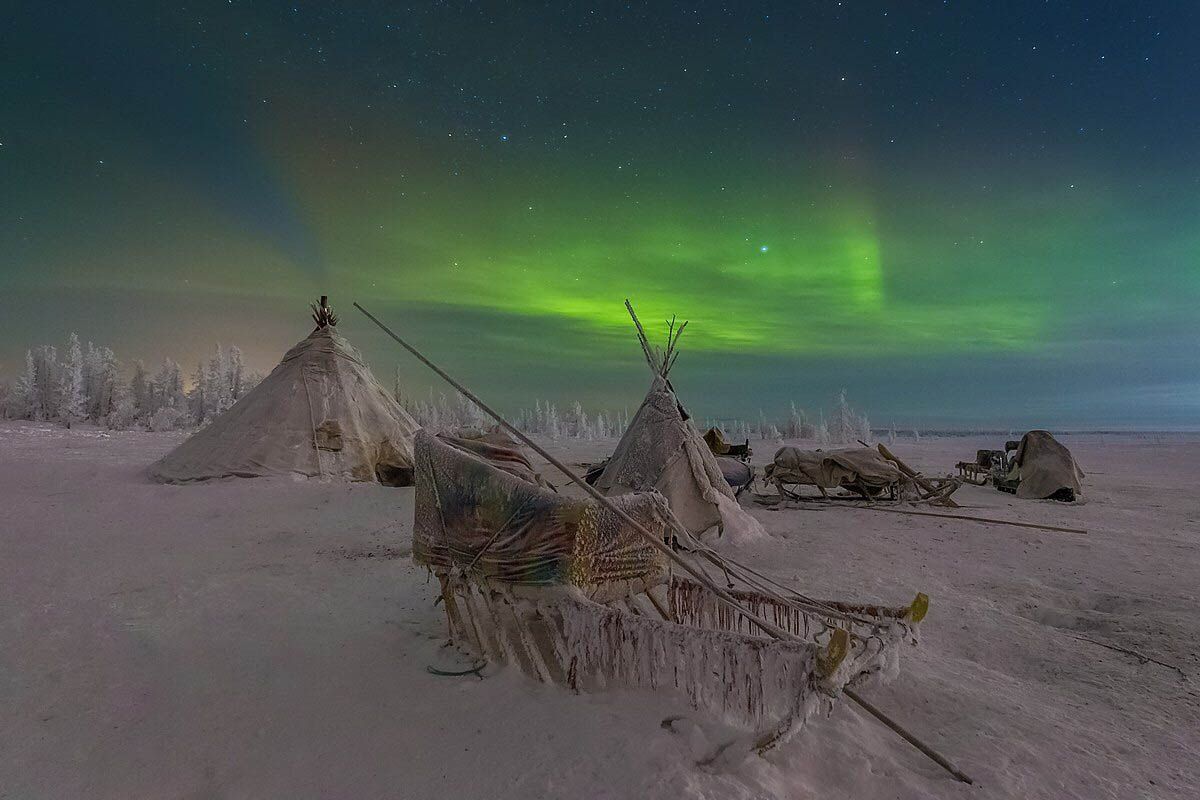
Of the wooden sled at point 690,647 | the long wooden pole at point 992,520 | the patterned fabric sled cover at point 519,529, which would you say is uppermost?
the patterned fabric sled cover at point 519,529

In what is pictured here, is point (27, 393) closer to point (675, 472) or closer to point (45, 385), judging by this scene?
point (45, 385)

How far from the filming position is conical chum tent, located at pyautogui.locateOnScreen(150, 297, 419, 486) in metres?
12.9

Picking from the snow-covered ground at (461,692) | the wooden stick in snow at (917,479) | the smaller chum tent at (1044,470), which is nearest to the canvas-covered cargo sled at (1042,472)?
the smaller chum tent at (1044,470)

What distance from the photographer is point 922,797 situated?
9.16 feet

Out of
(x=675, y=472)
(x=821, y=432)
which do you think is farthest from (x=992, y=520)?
(x=821, y=432)

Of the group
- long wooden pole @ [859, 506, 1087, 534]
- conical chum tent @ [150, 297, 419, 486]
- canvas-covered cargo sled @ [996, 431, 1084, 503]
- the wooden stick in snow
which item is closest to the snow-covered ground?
long wooden pole @ [859, 506, 1087, 534]

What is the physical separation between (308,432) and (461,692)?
11.6 m

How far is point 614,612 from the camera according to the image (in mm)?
3490

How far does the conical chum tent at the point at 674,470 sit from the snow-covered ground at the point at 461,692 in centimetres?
108

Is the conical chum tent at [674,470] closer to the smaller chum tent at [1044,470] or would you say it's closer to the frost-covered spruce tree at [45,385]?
the smaller chum tent at [1044,470]

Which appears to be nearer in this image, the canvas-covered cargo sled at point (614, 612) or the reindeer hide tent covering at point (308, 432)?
the canvas-covered cargo sled at point (614, 612)

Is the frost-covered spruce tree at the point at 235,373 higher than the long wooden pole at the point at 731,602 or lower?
higher

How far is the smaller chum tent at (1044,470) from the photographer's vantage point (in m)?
13.2

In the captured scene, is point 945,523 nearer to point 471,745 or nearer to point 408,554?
point 408,554
